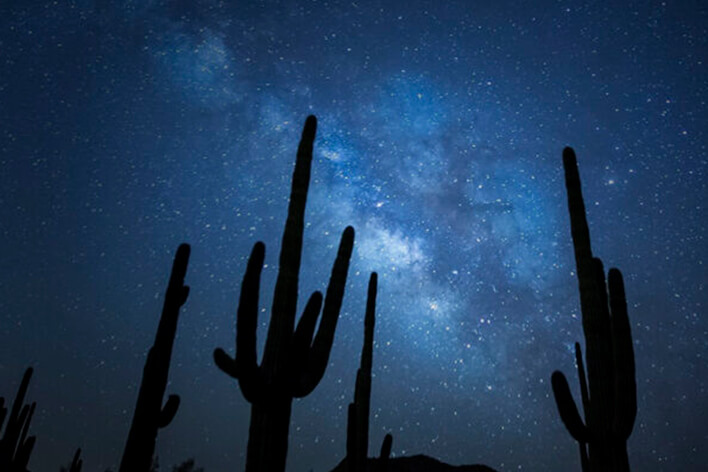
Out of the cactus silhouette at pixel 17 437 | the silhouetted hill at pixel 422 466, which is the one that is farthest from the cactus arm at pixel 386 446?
the silhouetted hill at pixel 422 466

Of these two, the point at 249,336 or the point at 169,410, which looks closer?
the point at 249,336

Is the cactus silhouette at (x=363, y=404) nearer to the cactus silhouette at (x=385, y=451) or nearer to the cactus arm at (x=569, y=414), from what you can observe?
the cactus silhouette at (x=385, y=451)

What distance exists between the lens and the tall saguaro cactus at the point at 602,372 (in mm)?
4934

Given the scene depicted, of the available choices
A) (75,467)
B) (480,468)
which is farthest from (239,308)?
(480,468)

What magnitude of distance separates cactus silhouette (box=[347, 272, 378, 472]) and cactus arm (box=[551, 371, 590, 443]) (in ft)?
12.1

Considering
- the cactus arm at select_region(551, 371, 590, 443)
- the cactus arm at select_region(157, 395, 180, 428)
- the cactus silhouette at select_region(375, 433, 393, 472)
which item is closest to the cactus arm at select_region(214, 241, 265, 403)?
the cactus arm at select_region(157, 395, 180, 428)

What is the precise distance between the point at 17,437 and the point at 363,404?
7.81 metres

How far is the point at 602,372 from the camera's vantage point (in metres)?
5.25

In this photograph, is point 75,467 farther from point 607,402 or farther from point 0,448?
point 607,402

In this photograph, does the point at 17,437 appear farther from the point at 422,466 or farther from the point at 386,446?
the point at 422,466

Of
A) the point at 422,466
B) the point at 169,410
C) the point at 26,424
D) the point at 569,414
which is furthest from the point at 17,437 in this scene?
the point at 422,466

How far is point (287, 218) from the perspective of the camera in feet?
20.1

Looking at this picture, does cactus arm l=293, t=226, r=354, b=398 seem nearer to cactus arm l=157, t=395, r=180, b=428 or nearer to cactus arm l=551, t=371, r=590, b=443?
cactus arm l=157, t=395, r=180, b=428

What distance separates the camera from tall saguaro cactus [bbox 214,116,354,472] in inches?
179
